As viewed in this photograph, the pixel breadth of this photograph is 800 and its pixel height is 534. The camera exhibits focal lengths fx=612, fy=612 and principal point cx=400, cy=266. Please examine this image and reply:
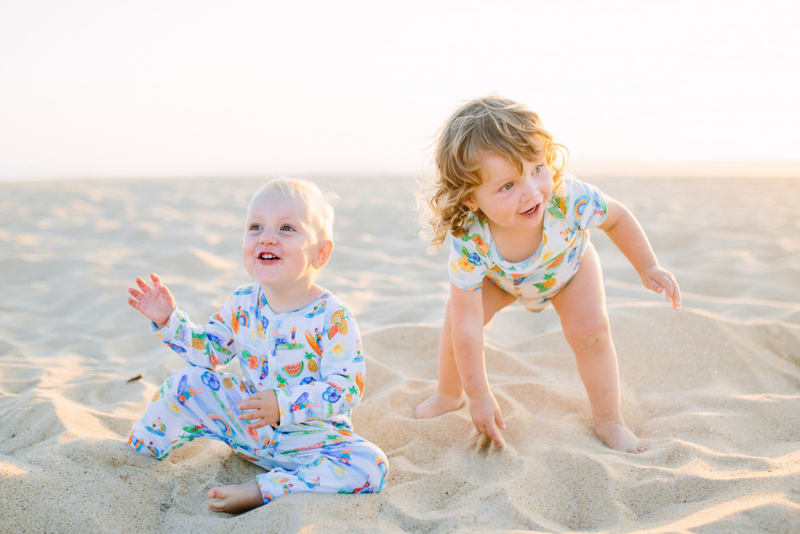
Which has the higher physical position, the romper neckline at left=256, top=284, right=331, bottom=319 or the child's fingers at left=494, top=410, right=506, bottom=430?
the romper neckline at left=256, top=284, right=331, bottom=319

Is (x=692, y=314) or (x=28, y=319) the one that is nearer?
(x=692, y=314)

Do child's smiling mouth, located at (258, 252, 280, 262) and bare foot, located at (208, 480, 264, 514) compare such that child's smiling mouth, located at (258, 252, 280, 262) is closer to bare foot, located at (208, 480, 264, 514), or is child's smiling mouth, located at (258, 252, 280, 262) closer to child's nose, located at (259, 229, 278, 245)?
child's nose, located at (259, 229, 278, 245)

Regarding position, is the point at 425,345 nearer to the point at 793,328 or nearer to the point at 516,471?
the point at 516,471

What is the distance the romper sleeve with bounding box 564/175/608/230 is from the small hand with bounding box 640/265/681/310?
0.27m

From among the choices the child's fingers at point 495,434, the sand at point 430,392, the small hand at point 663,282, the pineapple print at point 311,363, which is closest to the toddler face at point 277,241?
the pineapple print at point 311,363

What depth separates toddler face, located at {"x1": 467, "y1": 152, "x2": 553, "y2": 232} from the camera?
212 centimetres

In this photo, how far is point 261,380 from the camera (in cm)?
207

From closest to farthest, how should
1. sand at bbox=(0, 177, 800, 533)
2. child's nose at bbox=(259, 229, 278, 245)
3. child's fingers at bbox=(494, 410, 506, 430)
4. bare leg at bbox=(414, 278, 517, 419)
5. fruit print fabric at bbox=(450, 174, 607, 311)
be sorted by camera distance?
1. sand at bbox=(0, 177, 800, 533)
2. child's nose at bbox=(259, 229, 278, 245)
3. child's fingers at bbox=(494, 410, 506, 430)
4. fruit print fabric at bbox=(450, 174, 607, 311)
5. bare leg at bbox=(414, 278, 517, 419)

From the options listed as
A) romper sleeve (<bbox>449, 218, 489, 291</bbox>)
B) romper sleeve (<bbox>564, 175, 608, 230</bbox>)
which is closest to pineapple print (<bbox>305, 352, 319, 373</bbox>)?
romper sleeve (<bbox>449, 218, 489, 291</bbox>)

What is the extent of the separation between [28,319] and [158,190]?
22.1 feet

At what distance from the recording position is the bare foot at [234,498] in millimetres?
1771

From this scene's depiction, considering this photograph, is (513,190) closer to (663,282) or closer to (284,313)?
(663,282)

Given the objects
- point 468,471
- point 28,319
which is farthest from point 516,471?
point 28,319

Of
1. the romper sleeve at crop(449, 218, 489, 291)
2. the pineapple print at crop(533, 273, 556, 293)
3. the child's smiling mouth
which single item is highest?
the child's smiling mouth
